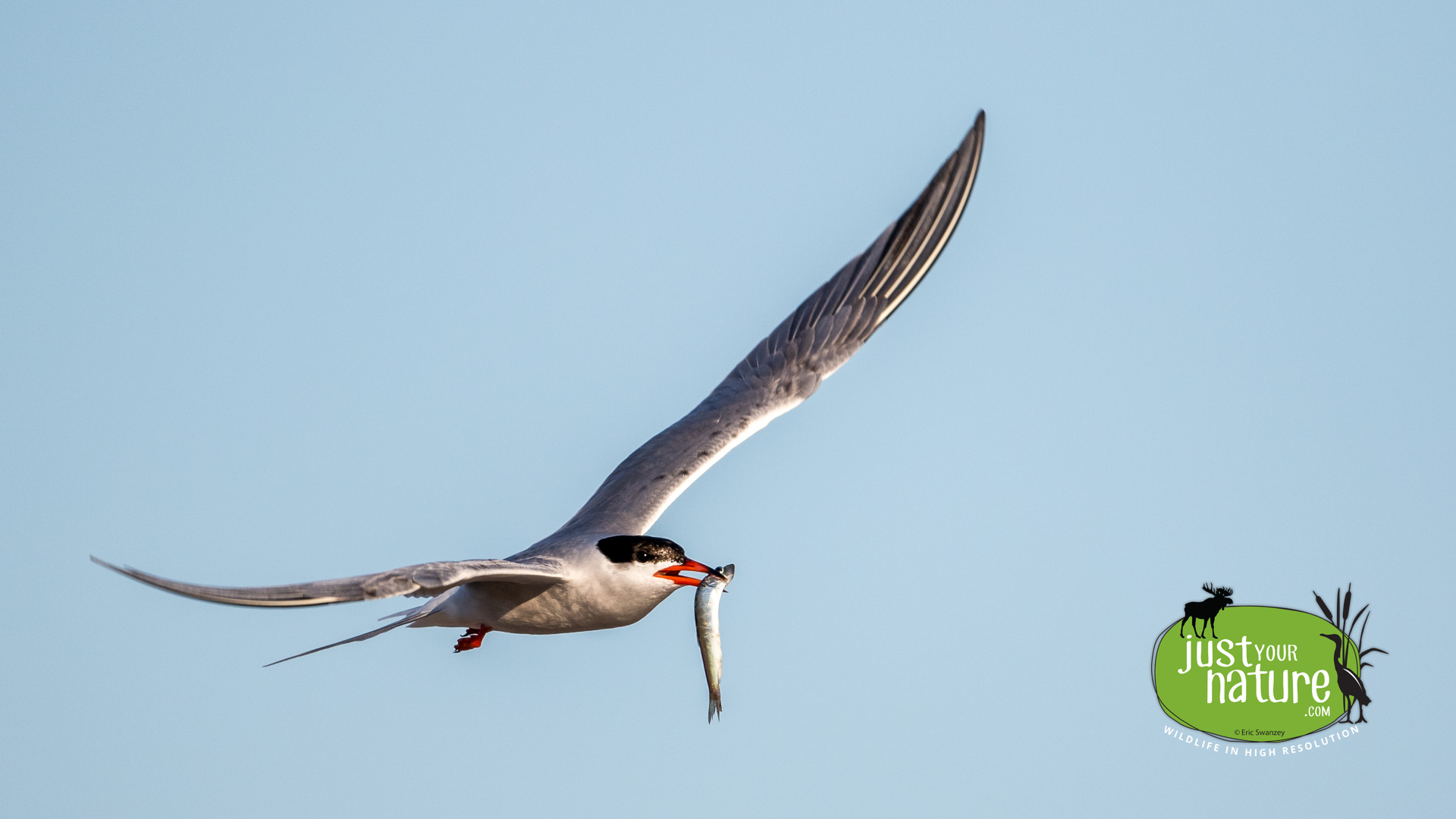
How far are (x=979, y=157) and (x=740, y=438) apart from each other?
3955mm

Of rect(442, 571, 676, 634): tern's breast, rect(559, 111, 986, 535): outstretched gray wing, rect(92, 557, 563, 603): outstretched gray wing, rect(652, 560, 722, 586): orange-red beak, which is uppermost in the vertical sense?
rect(559, 111, 986, 535): outstretched gray wing

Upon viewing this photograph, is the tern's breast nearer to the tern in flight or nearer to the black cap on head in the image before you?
the tern in flight

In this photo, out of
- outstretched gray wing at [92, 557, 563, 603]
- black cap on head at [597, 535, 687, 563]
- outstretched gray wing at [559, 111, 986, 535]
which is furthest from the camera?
outstretched gray wing at [559, 111, 986, 535]

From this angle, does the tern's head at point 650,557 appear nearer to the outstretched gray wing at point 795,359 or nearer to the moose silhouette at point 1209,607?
the outstretched gray wing at point 795,359

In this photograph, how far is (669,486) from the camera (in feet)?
53.3

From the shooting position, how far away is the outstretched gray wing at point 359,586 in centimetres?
1020

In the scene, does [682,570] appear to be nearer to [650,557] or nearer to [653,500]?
[650,557]

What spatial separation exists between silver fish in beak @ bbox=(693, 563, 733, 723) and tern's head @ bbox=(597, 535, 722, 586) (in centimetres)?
8

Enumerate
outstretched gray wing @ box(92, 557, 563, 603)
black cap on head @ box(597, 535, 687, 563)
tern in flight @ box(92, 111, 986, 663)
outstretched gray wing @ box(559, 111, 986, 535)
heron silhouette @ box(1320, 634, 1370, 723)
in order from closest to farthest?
outstretched gray wing @ box(92, 557, 563, 603)
tern in flight @ box(92, 111, 986, 663)
black cap on head @ box(597, 535, 687, 563)
outstretched gray wing @ box(559, 111, 986, 535)
heron silhouette @ box(1320, 634, 1370, 723)

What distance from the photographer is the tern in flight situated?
12075 millimetres

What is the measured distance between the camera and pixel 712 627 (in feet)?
44.2

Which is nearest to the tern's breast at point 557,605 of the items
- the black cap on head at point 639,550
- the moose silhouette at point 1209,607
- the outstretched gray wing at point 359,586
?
the black cap on head at point 639,550

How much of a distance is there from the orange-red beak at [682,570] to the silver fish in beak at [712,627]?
0.11 metres

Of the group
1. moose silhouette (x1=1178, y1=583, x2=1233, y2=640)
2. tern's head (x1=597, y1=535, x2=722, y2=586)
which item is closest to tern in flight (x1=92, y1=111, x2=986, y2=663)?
tern's head (x1=597, y1=535, x2=722, y2=586)
